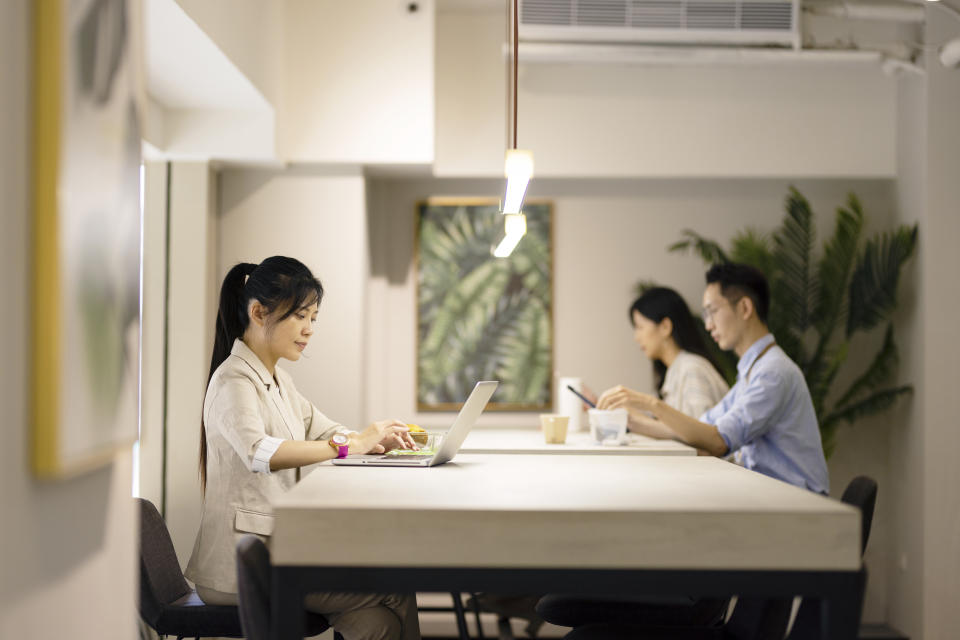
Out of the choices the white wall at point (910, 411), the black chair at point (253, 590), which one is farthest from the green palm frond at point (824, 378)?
the black chair at point (253, 590)

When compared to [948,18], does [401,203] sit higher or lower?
lower

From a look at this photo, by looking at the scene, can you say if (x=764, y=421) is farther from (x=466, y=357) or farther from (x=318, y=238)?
(x=318, y=238)

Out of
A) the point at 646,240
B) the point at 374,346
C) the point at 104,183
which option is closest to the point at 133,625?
the point at 104,183

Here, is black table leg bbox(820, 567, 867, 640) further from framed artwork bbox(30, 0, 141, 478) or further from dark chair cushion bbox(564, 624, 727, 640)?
framed artwork bbox(30, 0, 141, 478)

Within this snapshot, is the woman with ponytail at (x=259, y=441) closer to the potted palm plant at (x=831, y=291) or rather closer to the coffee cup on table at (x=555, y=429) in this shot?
the coffee cup on table at (x=555, y=429)

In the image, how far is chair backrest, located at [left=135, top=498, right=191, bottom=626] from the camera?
92.4 inches

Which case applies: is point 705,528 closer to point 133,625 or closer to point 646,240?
point 133,625

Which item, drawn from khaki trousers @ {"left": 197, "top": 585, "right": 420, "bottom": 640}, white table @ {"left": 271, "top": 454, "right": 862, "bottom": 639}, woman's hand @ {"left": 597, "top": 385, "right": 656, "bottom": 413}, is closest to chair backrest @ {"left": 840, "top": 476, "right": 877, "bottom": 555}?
woman's hand @ {"left": 597, "top": 385, "right": 656, "bottom": 413}

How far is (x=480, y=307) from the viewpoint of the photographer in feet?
15.1

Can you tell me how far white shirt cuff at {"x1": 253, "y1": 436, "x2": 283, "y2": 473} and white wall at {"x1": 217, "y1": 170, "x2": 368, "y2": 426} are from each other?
1699 mm

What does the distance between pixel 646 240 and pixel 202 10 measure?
2.58 metres

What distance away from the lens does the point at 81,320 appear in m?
1.28

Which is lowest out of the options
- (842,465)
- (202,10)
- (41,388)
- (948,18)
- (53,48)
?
(842,465)

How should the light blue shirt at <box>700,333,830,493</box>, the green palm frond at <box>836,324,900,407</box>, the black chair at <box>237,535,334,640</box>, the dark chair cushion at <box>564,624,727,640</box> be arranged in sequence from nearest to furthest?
the black chair at <box>237,535,334,640</box> → the dark chair cushion at <box>564,624,727,640</box> → the light blue shirt at <box>700,333,830,493</box> → the green palm frond at <box>836,324,900,407</box>
